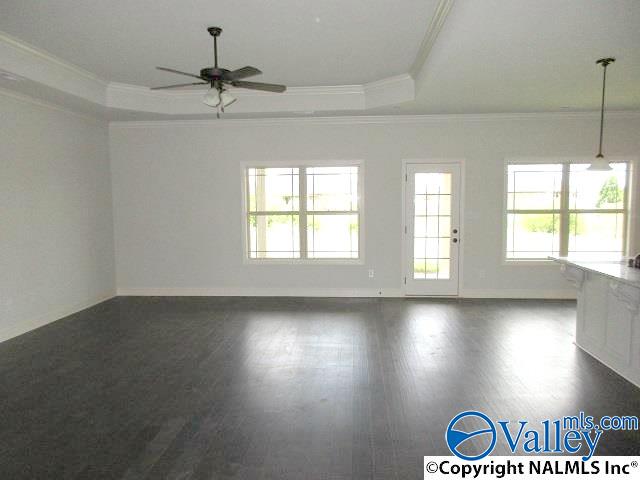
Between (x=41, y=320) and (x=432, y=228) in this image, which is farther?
(x=432, y=228)

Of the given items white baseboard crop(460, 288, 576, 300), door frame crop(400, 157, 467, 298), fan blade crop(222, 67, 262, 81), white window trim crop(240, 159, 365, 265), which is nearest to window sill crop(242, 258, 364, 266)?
white window trim crop(240, 159, 365, 265)

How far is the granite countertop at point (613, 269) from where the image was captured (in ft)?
10.6

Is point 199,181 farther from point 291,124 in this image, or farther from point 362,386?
point 362,386

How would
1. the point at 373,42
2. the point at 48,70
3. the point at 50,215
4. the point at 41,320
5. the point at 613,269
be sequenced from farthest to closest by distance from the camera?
1. the point at 50,215
2. the point at 41,320
3. the point at 48,70
4. the point at 373,42
5. the point at 613,269

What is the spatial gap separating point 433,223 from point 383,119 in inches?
68.0

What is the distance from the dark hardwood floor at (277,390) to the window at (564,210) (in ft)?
4.43

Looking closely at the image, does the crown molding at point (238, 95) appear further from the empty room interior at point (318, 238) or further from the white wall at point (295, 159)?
the white wall at point (295, 159)

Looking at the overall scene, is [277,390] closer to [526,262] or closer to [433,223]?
[433,223]

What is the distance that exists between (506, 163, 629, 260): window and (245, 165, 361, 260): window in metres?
2.39

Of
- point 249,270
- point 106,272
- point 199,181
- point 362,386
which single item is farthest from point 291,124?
point 362,386

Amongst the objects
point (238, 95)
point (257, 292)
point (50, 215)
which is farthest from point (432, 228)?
point (50, 215)

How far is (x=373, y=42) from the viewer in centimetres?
416

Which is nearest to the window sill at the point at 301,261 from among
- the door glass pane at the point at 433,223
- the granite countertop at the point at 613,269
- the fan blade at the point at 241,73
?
the door glass pane at the point at 433,223

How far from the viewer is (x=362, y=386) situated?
3.37 meters
